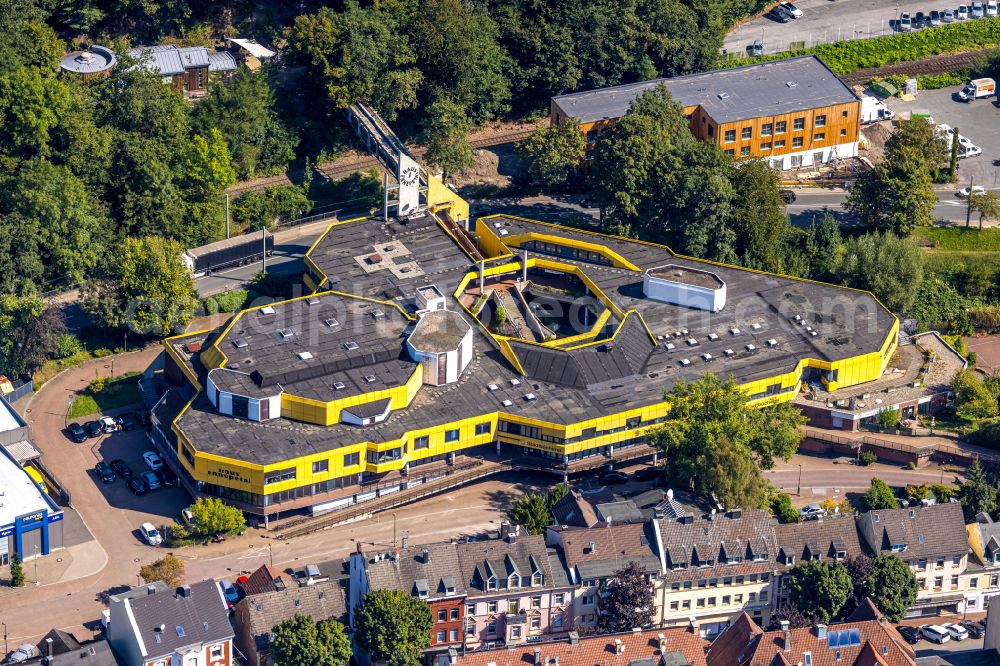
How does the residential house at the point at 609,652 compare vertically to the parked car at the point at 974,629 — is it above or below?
above

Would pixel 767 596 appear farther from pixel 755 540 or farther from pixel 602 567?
pixel 602 567

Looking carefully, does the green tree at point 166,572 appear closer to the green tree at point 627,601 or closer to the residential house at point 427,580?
the residential house at point 427,580

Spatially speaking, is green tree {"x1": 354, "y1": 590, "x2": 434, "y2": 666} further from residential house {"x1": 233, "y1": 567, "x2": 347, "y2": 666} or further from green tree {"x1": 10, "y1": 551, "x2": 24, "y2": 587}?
green tree {"x1": 10, "y1": 551, "x2": 24, "y2": 587}

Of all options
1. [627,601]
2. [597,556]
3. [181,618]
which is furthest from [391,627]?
[627,601]

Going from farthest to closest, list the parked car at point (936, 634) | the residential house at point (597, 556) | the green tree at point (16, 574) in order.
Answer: the green tree at point (16, 574)
the parked car at point (936, 634)
the residential house at point (597, 556)

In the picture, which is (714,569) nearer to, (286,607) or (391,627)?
(391,627)

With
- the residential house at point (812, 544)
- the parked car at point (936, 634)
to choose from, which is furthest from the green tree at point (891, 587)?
the residential house at point (812, 544)

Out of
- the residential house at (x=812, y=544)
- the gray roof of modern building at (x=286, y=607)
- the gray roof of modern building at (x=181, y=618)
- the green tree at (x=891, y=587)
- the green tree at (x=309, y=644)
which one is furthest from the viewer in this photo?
the residential house at (x=812, y=544)
